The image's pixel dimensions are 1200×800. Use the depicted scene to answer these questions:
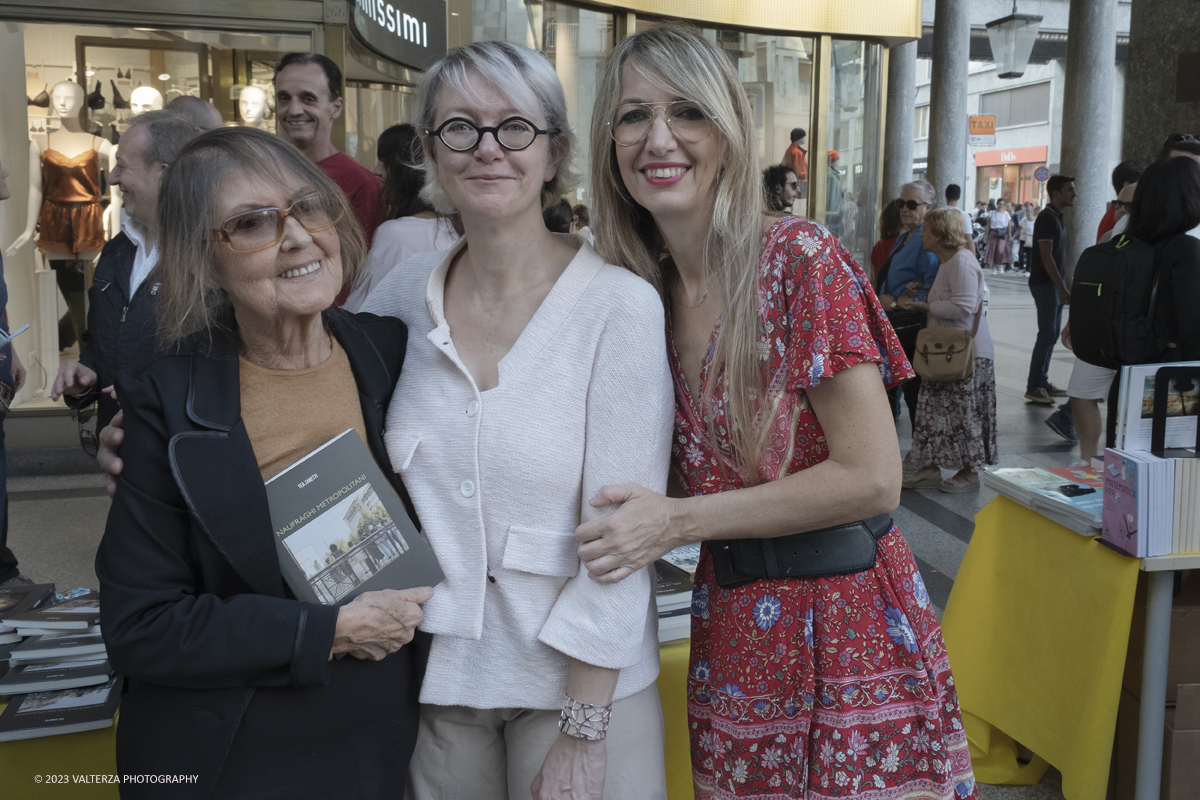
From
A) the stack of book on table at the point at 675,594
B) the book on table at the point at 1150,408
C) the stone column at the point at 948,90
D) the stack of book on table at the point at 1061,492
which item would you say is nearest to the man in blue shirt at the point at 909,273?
Result: the stack of book on table at the point at 1061,492

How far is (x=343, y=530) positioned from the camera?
1369mm

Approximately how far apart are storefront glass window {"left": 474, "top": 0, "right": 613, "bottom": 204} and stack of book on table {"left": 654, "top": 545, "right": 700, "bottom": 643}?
511 cm

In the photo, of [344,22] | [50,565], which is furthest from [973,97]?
[50,565]

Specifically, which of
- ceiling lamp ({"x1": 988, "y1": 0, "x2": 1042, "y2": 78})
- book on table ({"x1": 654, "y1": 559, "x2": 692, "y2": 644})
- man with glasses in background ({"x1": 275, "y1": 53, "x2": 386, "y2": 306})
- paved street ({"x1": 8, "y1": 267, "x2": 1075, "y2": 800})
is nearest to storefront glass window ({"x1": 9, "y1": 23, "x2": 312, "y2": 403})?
paved street ({"x1": 8, "y1": 267, "x2": 1075, "y2": 800})

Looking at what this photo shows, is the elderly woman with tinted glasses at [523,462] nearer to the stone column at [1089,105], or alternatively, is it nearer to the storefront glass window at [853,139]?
the storefront glass window at [853,139]

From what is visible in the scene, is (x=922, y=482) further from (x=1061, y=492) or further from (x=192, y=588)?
(x=192, y=588)

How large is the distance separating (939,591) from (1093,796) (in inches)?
65.9

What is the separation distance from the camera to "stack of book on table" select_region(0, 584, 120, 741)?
72.2 inches

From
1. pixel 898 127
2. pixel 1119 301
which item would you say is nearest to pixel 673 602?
pixel 1119 301

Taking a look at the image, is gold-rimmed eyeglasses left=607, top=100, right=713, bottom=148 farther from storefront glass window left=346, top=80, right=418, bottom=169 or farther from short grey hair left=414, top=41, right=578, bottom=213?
storefront glass window left=346, top=80, right=418, bottom=169

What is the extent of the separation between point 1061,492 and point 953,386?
10.6 feet

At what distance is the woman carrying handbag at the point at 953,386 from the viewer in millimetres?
5746

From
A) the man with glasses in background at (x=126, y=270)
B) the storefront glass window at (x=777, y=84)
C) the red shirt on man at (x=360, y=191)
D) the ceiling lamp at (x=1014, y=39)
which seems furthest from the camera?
the ceiling lamp at (x=1014, y=39)

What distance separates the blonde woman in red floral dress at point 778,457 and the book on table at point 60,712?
124 cm
